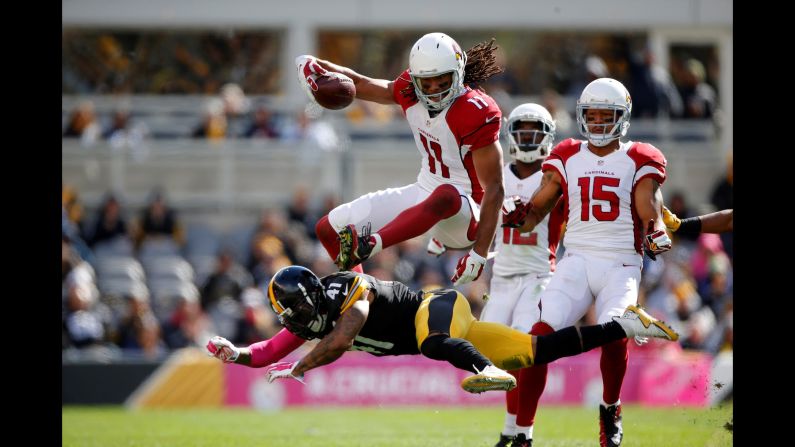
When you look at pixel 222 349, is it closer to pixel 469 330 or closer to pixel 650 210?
pixel 469 330

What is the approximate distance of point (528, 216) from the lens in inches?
317

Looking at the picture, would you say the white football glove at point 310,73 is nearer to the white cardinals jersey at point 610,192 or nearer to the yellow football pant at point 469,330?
the yellow football pant at point 469,330

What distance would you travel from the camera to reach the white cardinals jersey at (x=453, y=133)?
768 cm

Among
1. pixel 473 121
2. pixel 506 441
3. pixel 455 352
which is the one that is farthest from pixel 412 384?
pixel 455 352

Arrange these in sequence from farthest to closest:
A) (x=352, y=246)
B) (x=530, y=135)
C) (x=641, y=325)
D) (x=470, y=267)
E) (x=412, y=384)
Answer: (x=412, y=384) < (x=530, y=135) < (x=470, y=267) < (x=352, y=246) < (x=641, y=325)

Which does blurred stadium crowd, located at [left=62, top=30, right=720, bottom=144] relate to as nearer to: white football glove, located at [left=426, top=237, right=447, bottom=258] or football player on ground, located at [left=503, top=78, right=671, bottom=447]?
white football glove, located at [left=426, top=237, right=447, bottom=258]

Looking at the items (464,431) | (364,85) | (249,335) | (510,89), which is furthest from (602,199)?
(510,89)

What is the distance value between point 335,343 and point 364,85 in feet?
7.22

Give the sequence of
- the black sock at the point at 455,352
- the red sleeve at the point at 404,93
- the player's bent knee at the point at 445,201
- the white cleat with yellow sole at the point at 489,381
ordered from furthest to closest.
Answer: the red sleeve at the point at 404,93 < the player's bent knee at the point at 445,201 < the black sock at the point at 455,352 < the white cleat with yellow sole at the point at 489,381

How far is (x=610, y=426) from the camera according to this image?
763 centimetres

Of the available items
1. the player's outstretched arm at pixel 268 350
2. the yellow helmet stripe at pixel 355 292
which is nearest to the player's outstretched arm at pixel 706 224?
the yellow helmet stripe at pixel 355 292

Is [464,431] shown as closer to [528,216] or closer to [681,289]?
[528,216]

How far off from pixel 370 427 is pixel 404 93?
452 cm

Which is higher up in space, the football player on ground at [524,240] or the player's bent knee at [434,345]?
the football player on ground at [524,240]
